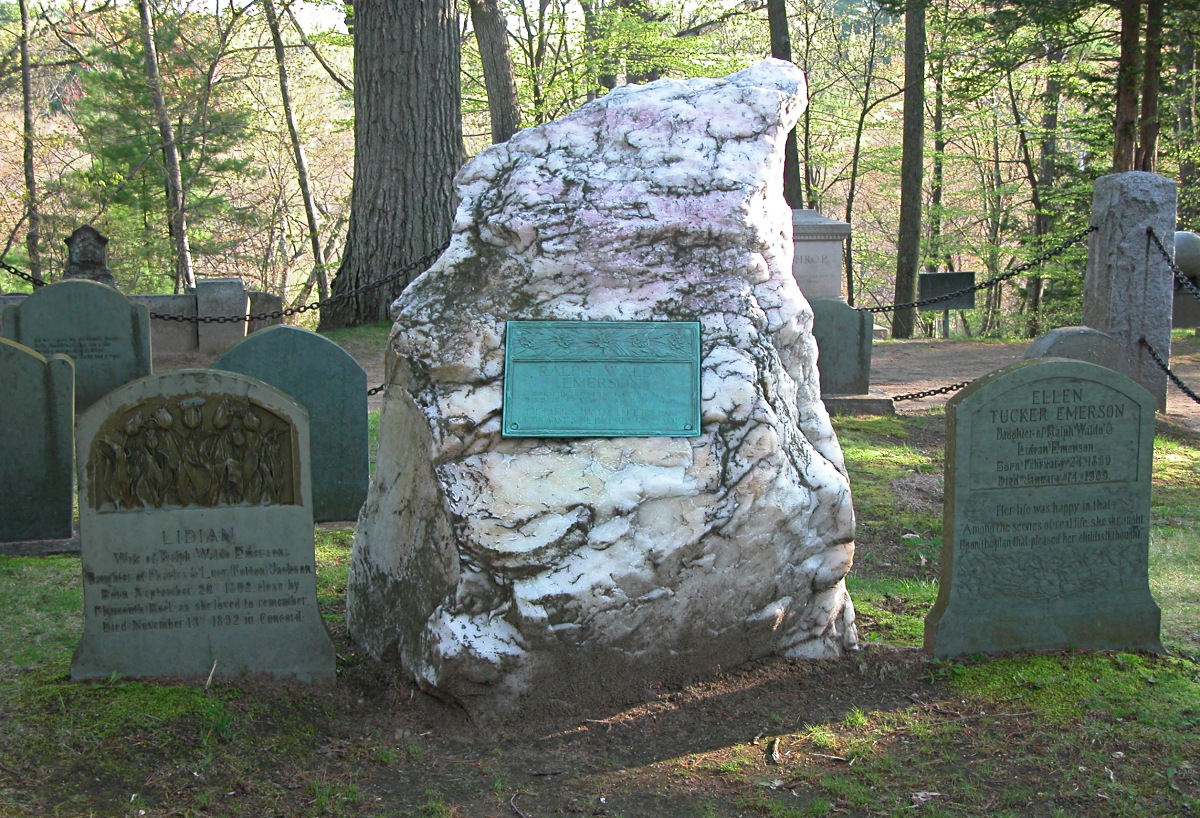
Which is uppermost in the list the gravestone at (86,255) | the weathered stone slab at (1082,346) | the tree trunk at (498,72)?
the tree trunk at (498,72)

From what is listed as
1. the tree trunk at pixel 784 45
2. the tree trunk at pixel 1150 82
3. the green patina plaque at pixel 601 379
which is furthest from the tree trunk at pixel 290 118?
the green patina plaque at pixel 601 379

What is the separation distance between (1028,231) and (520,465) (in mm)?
26968

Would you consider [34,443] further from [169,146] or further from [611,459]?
[169,146]

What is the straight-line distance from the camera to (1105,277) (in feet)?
32.9

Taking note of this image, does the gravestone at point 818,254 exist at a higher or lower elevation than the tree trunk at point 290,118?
lower

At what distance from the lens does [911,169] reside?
66.7 feet

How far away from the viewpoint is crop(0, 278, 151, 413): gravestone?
8492mm

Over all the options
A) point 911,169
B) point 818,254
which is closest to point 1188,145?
point 911,169

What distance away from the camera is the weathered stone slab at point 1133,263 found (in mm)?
9680

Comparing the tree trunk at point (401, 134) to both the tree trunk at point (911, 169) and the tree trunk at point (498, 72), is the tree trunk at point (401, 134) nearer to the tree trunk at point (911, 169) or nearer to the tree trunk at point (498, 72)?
the tree trunk at point (498, 72)

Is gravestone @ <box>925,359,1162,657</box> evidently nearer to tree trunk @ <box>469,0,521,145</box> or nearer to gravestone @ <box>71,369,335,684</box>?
gravestone @ <box>71,369,335,684</box>

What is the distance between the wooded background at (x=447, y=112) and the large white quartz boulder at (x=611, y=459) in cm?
851

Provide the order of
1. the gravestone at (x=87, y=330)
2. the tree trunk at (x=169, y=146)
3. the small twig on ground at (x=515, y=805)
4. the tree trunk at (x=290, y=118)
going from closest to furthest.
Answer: the small twig on ground at (x=515, y=805) → the gravestone at (x=87, y=330) → the tree trunk at (x=169, y=146) → the tree trunk at (x=290, y=118)

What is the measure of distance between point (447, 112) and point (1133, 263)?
27.2ft
